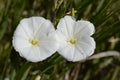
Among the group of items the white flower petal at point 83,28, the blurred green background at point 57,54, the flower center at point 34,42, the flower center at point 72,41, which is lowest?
the blurred green background at point 57,54

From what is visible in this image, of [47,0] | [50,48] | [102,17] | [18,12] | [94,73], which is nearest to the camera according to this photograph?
[50,48]

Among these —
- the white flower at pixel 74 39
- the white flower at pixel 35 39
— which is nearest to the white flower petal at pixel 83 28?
the white flower at pixel 74 39

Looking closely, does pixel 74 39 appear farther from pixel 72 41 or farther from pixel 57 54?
pixel 57 54

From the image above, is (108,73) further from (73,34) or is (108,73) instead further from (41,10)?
(73,34)

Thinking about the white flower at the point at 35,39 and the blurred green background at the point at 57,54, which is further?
the blurred green background at the point at 57,54

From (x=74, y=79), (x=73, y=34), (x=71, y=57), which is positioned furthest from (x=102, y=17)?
Result: (x=74, y=79)

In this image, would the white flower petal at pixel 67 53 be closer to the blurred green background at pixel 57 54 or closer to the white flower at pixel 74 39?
the white flower at pixel 74 39
